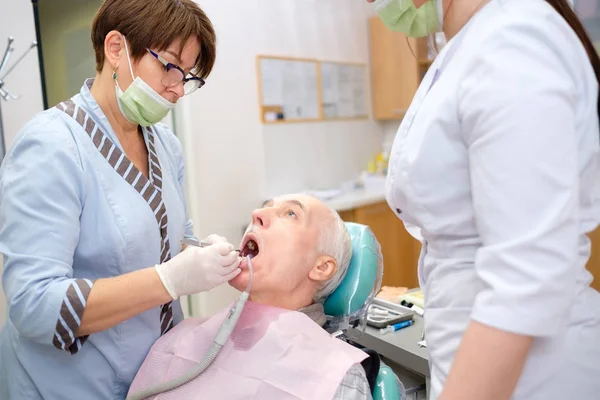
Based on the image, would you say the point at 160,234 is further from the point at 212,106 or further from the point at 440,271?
the point at 212,106

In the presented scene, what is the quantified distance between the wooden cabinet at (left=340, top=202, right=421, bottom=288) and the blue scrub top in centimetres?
271

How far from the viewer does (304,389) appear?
1.29 m

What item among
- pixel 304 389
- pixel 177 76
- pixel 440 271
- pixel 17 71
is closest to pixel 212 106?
pixel 17 71

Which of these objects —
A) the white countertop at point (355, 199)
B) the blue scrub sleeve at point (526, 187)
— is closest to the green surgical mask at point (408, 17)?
the blue scrub sleeve at point (526, 187)

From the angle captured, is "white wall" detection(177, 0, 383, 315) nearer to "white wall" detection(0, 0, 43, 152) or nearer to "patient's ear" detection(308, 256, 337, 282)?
"white wall" detection(0, 0, 43, 152)

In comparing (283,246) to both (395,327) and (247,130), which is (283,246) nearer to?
(395,327)

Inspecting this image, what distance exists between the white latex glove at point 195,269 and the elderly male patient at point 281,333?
7.7 inches

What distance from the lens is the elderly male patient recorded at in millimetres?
1314

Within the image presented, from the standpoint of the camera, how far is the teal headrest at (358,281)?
5.14ft

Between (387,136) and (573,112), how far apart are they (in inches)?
177

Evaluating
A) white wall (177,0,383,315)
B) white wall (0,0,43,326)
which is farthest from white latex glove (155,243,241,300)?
white wall (177,0,383,315)

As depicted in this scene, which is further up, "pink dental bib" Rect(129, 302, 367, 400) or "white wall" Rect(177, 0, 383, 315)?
"white wall" Rect(177, 0, 383, 315)

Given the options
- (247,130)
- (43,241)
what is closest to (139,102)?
(43,241)

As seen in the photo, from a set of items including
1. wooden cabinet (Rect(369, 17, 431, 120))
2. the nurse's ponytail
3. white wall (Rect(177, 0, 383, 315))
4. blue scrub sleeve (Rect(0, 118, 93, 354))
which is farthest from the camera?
wooden cabinet (Rect(369, 17, 431, 120))
